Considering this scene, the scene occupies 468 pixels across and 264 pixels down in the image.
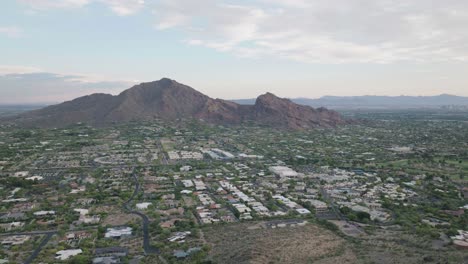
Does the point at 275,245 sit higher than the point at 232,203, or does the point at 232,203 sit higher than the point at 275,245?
the point at 275,245

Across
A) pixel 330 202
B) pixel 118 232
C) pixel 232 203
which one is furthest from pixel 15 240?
pixel 330 202

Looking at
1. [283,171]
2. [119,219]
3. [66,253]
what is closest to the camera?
[66,253]

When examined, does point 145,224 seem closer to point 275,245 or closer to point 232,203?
point 232,203

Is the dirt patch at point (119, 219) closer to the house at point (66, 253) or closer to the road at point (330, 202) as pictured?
the house at point (66, 253)

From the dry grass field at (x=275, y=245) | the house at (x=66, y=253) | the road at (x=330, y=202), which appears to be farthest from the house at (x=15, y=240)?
the road at (x=330, y=202)

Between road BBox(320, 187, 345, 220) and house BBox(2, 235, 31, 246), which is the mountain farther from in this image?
house BBox(2, 235, 31, 246)

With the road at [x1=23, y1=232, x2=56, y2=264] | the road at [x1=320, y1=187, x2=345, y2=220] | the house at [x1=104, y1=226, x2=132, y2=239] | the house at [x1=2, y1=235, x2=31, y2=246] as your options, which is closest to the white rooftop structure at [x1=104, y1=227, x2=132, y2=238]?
the house at [x1=104, y1=226, x2=132, y2=239]
